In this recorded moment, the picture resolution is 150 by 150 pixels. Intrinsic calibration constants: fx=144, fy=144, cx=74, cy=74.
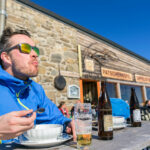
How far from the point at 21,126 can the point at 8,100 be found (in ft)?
2.24

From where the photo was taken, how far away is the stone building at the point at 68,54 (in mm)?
4402

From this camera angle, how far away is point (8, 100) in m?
1.23

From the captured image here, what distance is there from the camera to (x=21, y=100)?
135cm

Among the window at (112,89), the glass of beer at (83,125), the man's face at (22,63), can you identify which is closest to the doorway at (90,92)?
the window at (112,89)

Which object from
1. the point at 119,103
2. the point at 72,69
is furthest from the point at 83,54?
the point at 119,103

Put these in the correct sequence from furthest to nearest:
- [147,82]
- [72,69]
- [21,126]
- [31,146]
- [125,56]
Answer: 1. [147,82]
2. [125,56]
3. [72,69]
4. [31,146]
5. [21,126]

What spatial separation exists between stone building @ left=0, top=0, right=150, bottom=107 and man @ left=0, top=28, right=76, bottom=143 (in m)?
2.64

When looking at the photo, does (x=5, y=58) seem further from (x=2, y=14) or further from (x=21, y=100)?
(x=2, y=14)

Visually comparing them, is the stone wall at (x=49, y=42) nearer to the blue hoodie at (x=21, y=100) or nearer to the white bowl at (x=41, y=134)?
the blue hoodie at (x=21, y=100)

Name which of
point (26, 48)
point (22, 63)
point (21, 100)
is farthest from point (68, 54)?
point (21, 100)

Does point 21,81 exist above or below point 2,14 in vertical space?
below

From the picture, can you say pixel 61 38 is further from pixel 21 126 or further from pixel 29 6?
pixel 21 126

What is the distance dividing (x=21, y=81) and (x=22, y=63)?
26 centimetres

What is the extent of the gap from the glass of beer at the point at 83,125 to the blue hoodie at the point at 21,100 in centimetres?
32
